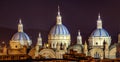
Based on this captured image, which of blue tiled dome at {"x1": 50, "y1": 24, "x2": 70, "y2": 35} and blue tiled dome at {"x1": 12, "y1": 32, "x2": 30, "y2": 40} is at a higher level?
blue tiled dome at {"x1": 50, "y1": 24, "x2": 70, "y2": 35}

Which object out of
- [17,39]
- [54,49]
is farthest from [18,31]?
[54,49]

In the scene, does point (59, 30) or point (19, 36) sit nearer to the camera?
point (59, 30)

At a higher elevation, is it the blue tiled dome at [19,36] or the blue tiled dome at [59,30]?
the blue tiled dome at [59,30]

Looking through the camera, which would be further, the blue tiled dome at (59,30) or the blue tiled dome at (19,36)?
the blue tiled dome at (19,36)

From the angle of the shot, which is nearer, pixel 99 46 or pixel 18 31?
pixel 99 46

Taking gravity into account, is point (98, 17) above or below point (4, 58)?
above

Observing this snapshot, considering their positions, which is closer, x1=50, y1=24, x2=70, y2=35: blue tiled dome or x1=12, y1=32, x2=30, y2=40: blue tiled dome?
x1=50, y1=24, x2=70, y2=35: blue tiled dome

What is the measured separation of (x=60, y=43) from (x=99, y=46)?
11.7ft

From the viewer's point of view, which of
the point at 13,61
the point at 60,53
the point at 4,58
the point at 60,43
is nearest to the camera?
the point at 13,61

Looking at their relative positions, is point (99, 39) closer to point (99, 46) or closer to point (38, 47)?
point (99, 46)

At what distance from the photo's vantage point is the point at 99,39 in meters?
62.5

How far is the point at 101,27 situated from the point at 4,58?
18.5 metres

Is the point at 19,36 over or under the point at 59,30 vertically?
under

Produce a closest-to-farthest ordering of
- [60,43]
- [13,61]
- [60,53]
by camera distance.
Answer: [13,61] → [60,53] → [60,43]
